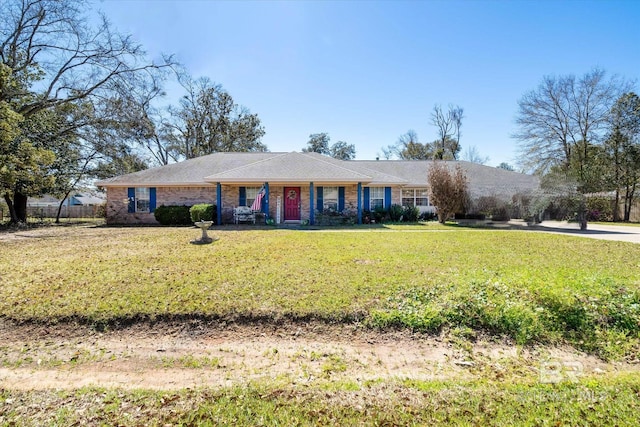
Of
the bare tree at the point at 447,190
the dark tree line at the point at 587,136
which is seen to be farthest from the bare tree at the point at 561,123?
the bare tree at the point at 447,190

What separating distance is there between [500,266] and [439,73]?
44.1 ft

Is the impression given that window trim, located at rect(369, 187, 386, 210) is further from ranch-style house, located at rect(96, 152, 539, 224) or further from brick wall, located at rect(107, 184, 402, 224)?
brick wall, located at rect(107, 184, 402, 224)

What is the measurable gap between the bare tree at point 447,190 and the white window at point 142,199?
16.7 meters

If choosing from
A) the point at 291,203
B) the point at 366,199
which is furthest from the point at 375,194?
the point at 291,203

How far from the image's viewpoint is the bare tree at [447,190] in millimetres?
16562

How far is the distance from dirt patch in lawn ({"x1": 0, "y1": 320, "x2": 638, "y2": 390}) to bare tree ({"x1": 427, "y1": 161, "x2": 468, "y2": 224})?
44.4ft

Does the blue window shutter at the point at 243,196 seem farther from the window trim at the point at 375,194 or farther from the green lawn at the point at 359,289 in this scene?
the green lawn at the point at 359,289

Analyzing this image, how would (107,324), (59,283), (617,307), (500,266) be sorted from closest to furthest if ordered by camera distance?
(107,324) < (617,307) < (59,283) < (500,266)

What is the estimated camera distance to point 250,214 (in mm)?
16234

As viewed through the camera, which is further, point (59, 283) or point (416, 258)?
point (416, 258)

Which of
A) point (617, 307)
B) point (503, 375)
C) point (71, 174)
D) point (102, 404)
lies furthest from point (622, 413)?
point (71, 174)

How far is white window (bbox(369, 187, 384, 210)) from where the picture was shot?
18812 mm

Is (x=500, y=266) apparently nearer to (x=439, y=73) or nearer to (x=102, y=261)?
(x=102, y=261)

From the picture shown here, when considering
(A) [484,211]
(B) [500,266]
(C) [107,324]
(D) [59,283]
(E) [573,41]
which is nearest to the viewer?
(C) [107,324]
